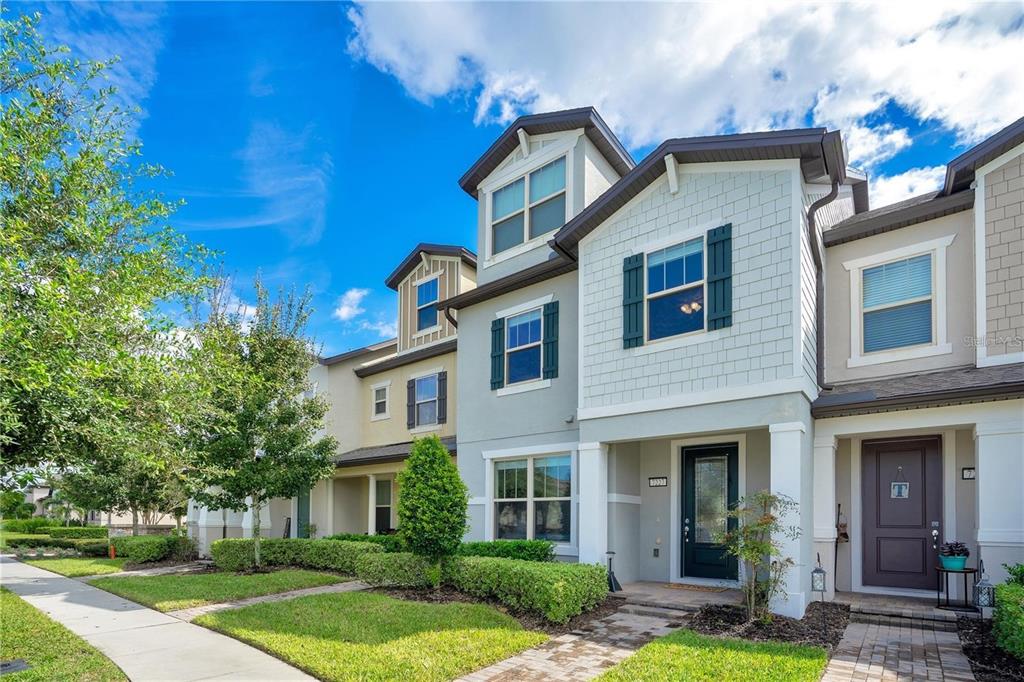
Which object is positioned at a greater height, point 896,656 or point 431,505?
point 431,505

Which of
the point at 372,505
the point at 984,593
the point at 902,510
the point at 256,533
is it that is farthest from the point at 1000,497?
the point at 372,505

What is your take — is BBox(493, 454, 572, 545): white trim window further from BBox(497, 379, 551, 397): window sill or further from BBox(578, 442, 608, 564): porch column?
BBox(497, 379, 551, 397): window sill

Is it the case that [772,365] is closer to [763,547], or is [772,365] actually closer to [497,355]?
[763,547]

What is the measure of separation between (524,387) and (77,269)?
7825 mm

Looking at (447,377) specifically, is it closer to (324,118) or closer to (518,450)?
(518,450)

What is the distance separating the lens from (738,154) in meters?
9.60

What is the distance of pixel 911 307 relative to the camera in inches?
392

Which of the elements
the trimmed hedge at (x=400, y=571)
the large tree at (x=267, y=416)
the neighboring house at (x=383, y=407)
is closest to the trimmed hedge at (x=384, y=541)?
the trimmed hedge at (x=400, y=571)

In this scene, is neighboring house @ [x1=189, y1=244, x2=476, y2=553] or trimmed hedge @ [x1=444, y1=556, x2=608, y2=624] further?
neighboring house @ [x1=189, y1=244, x2=476, y2=553]

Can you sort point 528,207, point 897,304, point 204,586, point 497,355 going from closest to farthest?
point 897,304 → point 204,586 → point 497,355 → point 528,207

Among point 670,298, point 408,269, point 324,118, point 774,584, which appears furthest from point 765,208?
point 408,269

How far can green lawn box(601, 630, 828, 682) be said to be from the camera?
20.6ft

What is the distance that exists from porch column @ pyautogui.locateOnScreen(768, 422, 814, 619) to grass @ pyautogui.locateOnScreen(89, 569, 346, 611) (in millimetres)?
8146

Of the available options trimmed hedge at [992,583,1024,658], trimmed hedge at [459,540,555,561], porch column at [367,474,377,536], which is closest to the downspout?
trimmed hedge at [992,583,1024,658]
